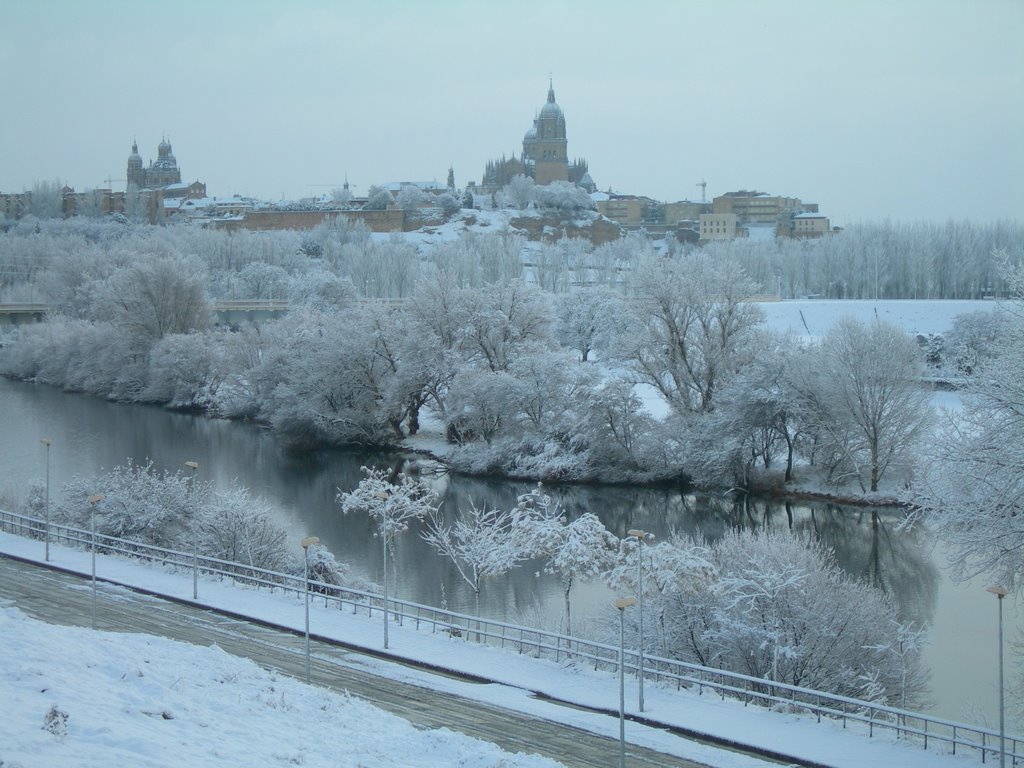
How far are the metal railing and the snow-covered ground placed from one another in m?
0.24

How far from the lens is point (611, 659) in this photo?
43.9ft

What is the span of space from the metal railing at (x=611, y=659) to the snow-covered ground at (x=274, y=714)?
0.24 meters

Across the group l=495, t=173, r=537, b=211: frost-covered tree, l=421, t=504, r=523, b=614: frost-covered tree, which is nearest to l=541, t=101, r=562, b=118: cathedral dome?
l=495, t=173, r=537, b=211: frost-covered tree

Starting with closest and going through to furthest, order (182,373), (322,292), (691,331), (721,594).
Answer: (721,594)
(691,331)
(182,373)
(322,292)

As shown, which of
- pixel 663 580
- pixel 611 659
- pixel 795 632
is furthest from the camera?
pixel 663 580

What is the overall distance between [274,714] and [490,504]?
16566 mm

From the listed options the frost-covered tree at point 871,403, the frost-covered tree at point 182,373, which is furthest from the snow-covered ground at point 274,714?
the frost-covered tree at point 182,373

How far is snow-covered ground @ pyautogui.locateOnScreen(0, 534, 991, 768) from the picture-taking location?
830 cm

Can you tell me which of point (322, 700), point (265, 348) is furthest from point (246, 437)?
point (322, 700)

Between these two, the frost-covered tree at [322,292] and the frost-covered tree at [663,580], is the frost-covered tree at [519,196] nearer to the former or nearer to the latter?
the frost-covered tree at [322,292]

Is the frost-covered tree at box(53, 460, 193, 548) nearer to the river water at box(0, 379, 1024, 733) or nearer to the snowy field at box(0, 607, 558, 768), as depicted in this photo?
the river water at box(0, 379, 1024, 733)

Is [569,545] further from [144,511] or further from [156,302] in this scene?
[156,302]

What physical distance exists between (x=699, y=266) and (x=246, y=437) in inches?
599

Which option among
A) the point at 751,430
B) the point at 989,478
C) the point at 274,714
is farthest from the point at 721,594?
the point at 751,430
